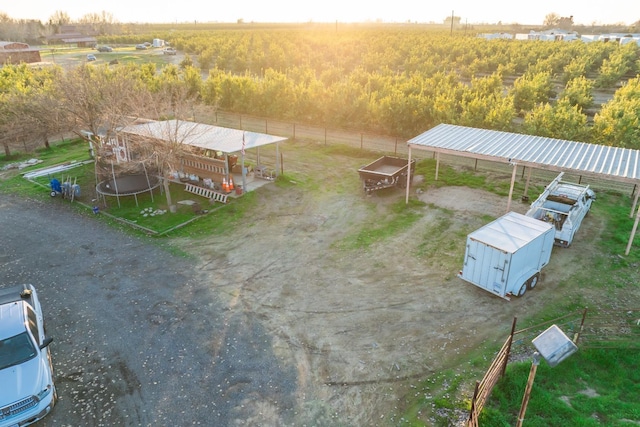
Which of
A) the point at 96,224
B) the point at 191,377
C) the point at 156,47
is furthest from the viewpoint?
the point at 156,47

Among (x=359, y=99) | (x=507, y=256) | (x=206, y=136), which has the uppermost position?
(x=359, y=99)

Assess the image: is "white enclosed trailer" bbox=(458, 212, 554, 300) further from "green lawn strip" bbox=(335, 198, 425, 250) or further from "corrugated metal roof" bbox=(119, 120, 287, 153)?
"corrugated metal roof" bbox=(119, 120, 287, 153)

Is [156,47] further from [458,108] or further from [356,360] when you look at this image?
[356,360]

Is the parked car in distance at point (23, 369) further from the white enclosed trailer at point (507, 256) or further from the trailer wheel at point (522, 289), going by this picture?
the trailer wheel at point (522, 289)

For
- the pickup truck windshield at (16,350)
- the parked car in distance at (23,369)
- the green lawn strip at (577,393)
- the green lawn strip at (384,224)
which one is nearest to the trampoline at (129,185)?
the parked car in distance at (23,369)

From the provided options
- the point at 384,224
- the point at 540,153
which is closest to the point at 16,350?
the point at 384,224

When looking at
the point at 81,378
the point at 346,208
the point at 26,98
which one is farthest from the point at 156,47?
the point at 81,378

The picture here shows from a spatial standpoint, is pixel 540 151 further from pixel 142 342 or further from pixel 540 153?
pixel 142 342
